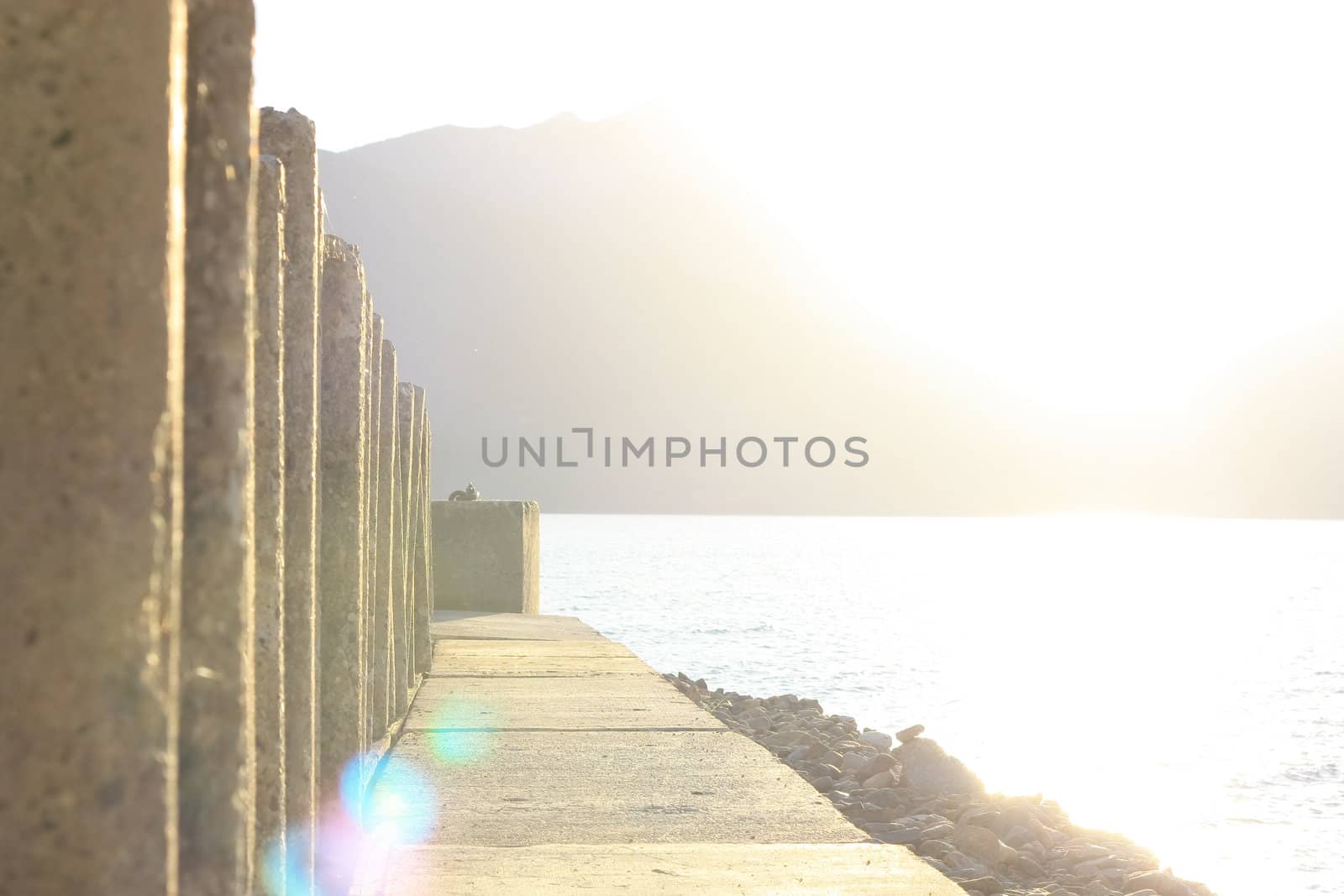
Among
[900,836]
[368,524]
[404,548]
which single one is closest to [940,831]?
[900,836]

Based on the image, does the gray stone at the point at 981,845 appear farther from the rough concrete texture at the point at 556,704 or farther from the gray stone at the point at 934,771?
the gray stone at the point at 934,771

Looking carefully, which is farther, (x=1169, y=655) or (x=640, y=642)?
(x=1169, y=655)

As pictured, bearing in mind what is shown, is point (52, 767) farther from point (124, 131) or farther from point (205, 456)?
point (124, 131)

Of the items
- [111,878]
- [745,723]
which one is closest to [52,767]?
[111,878]

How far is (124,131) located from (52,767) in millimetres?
609

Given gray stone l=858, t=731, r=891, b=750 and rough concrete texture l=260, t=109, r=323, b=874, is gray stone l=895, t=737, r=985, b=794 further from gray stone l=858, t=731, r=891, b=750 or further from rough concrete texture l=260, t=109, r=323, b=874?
rough concrete texture l=260, t=109, r=323, b=874

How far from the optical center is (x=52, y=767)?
1318 millimetres

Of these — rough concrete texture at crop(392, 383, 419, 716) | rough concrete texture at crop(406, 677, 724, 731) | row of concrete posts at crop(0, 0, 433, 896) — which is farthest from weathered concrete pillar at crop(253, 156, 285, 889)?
rough concrete texture at crop(406, 677, 724, 731)

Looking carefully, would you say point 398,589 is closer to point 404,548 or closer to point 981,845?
point 404,548

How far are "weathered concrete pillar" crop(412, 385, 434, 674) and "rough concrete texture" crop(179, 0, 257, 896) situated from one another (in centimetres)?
548

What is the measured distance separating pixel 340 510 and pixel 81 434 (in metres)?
2.27

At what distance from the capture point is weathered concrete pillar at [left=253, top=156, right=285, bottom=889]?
214 cm

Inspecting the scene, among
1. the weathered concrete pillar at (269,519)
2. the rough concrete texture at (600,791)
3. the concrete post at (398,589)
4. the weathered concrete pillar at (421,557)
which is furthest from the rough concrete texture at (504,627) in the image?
the weathered concrete pillar at (269,519)

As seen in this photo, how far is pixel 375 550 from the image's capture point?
177 inches
